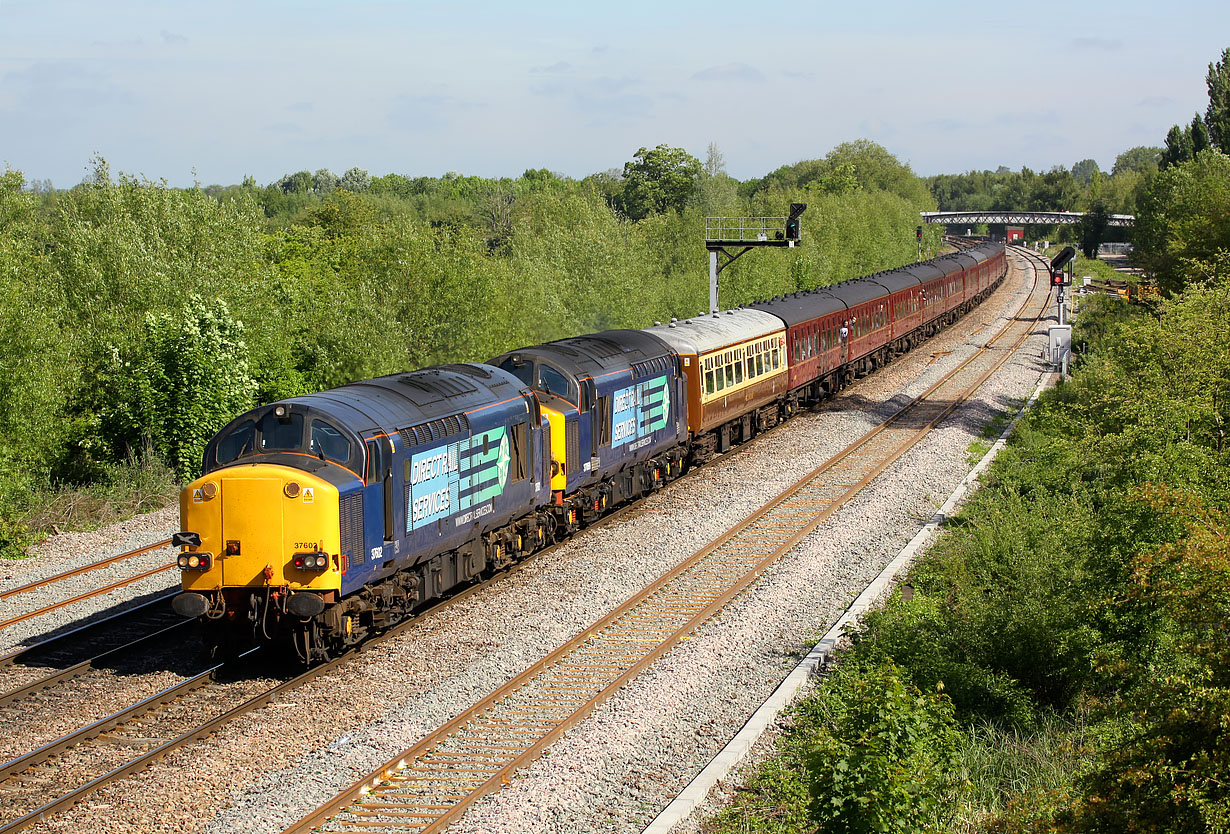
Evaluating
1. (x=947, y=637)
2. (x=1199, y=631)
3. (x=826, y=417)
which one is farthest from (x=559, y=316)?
(x=1199, y=631)

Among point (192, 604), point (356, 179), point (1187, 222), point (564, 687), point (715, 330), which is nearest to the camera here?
point (192, 604)

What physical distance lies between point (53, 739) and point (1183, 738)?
11.7 metres

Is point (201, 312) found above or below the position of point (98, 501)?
above

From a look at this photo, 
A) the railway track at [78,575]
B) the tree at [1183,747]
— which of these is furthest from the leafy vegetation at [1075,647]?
the railway track at [78,575]

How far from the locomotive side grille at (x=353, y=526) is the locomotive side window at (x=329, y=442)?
56cm

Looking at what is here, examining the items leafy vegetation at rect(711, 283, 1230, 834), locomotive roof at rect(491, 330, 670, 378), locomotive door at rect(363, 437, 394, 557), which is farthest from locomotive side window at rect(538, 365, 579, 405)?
leafy vegetation at rect(711, 283, 1230, 834)

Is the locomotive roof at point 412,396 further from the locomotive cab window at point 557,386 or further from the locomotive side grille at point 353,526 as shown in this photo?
the locomotive cab window at point 557,386

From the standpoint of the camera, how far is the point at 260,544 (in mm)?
14008

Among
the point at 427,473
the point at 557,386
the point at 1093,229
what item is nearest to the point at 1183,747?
the point at 427,473

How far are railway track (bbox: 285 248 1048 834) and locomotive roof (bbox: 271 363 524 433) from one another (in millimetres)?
3966

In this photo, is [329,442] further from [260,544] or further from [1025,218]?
[1025,218]

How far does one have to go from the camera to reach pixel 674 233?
6350cm

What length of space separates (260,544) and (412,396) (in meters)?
3.66

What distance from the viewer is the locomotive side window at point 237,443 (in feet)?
47.9
